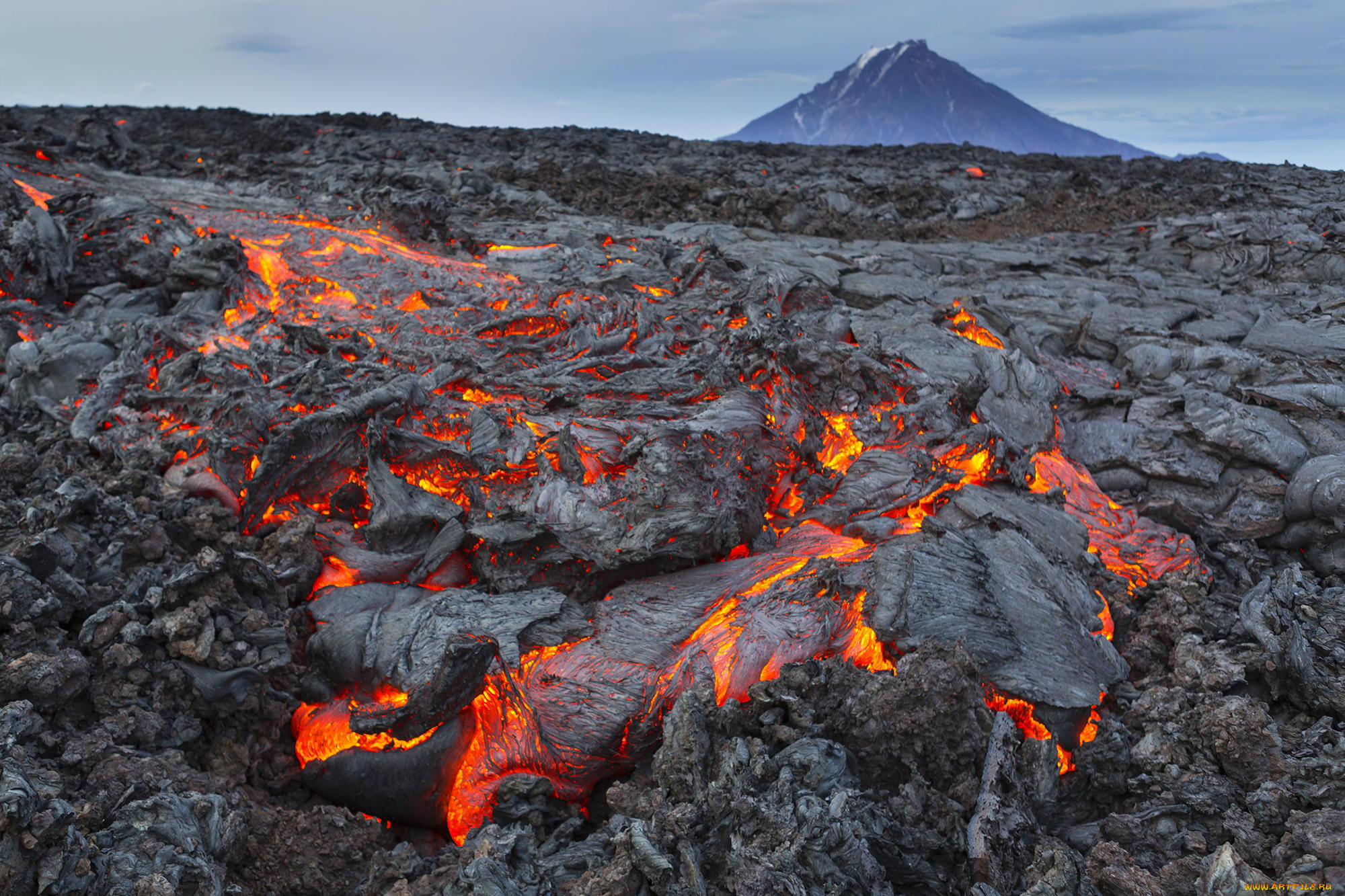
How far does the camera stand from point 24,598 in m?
3.95

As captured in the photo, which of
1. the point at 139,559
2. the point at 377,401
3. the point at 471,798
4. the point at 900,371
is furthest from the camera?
the point at 900,371

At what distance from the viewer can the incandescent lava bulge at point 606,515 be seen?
4.35 meters

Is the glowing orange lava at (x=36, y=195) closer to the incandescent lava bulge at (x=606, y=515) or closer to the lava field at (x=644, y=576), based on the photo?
the lava field at (x=644, y=576)

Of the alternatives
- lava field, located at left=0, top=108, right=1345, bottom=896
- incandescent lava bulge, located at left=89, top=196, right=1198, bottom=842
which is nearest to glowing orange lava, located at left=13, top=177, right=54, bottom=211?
lava field, located at left=0, top=108, right=1345, bottom=896

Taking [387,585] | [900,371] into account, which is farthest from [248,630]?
[900,371]

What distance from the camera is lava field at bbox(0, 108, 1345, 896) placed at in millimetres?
3418

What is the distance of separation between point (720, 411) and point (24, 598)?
15.2 ft

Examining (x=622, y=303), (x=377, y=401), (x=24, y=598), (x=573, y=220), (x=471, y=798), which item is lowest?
(x=471, y=798)

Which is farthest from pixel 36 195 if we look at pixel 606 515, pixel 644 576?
pixel 644 576

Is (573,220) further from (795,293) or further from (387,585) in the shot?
(387,585)

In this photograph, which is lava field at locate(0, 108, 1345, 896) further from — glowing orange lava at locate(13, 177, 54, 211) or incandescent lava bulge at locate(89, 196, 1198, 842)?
glowing orange lava at locate(13, 177, 54, 211)

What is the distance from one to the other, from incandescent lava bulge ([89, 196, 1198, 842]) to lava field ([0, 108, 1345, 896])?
3 centimetres

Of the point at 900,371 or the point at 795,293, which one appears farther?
the point at 795,293

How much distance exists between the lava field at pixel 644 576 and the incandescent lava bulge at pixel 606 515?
33mm
